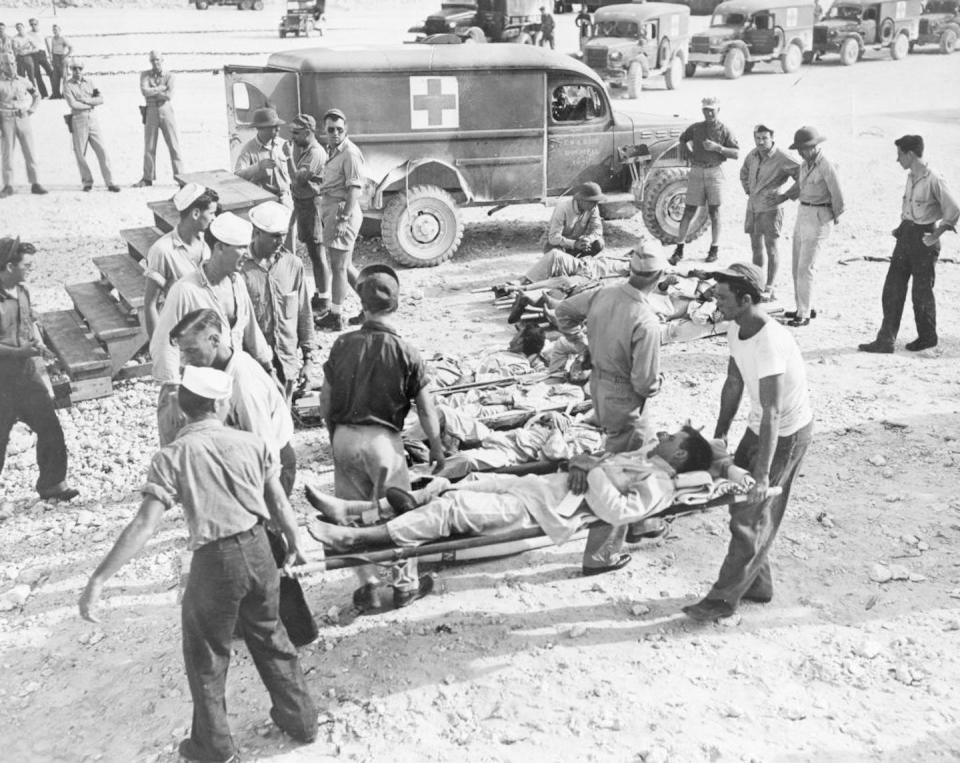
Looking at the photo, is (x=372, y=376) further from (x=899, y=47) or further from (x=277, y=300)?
(x=899, y=47)

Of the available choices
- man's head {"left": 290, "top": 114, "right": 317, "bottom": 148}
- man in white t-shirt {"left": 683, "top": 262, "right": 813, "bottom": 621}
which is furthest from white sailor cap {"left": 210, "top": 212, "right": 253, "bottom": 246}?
man's head {"left": 290, "top": 114, "right": 317, "bottom": 148}

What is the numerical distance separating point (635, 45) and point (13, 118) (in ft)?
41.6

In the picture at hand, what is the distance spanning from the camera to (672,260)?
35.9 feet

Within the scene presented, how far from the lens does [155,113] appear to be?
44.6ft

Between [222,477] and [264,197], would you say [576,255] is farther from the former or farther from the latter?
[222,477]

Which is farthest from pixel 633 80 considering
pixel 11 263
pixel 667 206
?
pixel 11 263

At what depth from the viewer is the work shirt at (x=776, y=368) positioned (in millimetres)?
4496

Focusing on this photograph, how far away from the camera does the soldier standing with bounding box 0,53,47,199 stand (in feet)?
43.1

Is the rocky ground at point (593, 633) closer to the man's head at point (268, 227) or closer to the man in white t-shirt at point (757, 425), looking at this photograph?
the man in white t-shirt at point (757, 425)

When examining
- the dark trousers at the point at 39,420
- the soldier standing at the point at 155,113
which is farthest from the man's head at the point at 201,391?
the soldier standing at the point at 155,113

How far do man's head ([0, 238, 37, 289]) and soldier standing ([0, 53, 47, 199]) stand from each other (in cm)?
856

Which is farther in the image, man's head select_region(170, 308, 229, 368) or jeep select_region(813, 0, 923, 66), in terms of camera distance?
jeep select_region(813, 0, 923, 66)

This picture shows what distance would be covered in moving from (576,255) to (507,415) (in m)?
3.16

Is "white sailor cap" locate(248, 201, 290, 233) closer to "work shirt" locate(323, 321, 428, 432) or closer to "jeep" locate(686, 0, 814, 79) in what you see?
"work shirt" locate(323, 321, 428, 432)
